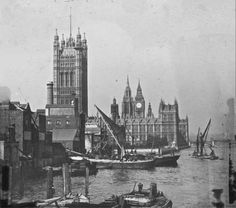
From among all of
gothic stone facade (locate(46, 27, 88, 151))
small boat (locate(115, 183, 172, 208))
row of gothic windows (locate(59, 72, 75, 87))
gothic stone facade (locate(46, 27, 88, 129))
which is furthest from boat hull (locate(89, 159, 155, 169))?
row of gothic windows (locate(59, 72, 75, 87))

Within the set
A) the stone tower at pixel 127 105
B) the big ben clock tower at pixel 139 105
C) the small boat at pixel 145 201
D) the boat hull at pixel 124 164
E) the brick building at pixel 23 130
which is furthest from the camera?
the stone tower at pixel 127 105

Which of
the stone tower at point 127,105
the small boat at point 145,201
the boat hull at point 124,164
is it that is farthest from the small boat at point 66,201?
the stone tower at point 127,105

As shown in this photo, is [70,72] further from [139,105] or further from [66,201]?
[66,201]

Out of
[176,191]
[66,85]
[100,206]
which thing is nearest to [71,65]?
[66,85]

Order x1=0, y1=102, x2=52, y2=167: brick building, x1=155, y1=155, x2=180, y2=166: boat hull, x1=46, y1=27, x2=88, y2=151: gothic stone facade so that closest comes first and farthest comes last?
1. x1=0, y1=102, x2=52, y2=167: brick building
2. x1=155, y1=155, x2=180, y2=166: boat hull
3. x1=46, y1=27, x2=88, y2=151: gothic stone facade

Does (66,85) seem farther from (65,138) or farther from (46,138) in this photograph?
(46,138)

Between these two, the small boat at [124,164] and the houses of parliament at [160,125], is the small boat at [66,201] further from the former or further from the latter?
the houses of parliament at [160,125]

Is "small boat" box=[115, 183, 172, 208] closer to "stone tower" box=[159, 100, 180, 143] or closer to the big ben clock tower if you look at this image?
"stone tower" box=[159, 100, 180, 143]
